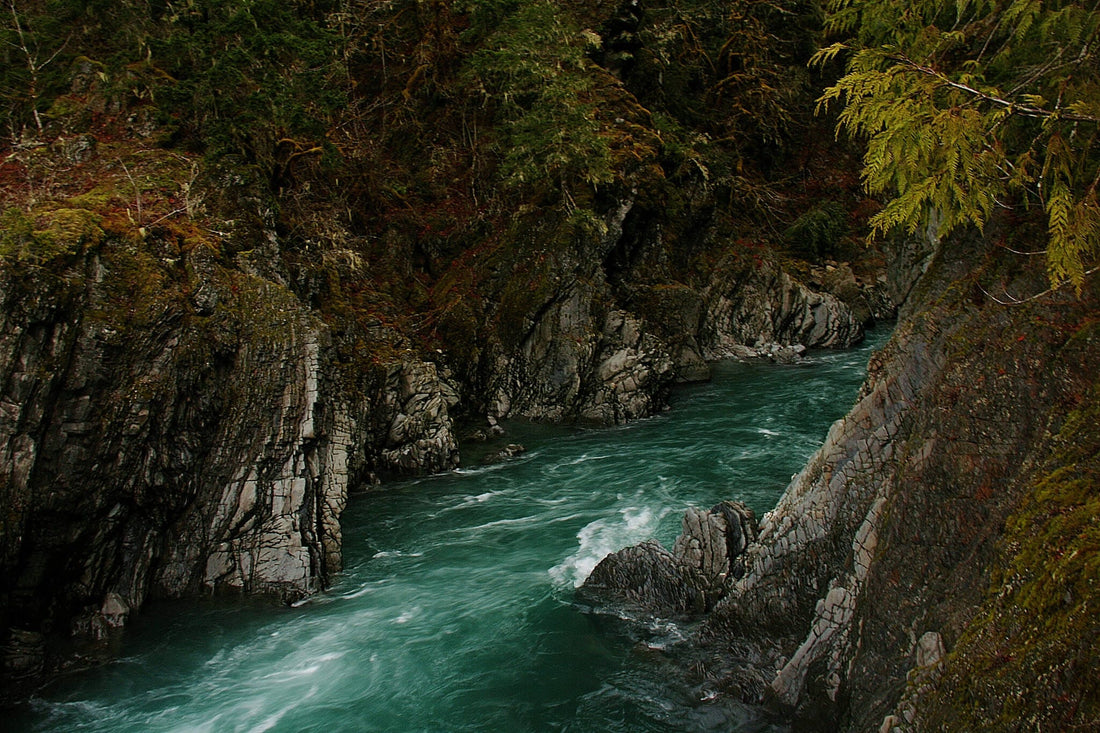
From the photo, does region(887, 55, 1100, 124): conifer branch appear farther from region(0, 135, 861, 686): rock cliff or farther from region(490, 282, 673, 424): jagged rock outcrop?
region(490, 282, 673, 424): jagged rock outcrop

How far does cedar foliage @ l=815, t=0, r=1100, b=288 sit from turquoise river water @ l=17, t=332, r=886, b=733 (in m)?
5.37

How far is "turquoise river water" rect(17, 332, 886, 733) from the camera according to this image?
27.5ft

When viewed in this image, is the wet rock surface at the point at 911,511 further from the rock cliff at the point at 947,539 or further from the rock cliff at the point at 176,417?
the rock cliff at the point at 176,417

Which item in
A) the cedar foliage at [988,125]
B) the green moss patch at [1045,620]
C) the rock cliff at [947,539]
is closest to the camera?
the green moss patch at [1045,620]

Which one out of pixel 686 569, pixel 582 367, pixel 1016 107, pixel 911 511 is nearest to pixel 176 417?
pixel 686 569

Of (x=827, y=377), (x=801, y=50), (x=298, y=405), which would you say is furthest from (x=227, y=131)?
(x=801, y=50)

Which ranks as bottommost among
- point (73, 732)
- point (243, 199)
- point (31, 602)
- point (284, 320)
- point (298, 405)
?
point (73, 732)

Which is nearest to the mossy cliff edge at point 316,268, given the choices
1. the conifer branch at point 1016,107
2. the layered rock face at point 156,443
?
the layered rock face at point 156,443

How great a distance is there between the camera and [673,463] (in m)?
16.4

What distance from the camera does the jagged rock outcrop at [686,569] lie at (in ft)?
30.8

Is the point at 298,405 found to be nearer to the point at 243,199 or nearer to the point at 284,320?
the point at 284,320

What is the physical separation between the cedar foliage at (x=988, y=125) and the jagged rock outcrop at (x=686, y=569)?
519 centimetres

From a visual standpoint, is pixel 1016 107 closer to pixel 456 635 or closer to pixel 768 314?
pixel 456 635

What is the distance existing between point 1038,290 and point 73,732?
39.6 ft
